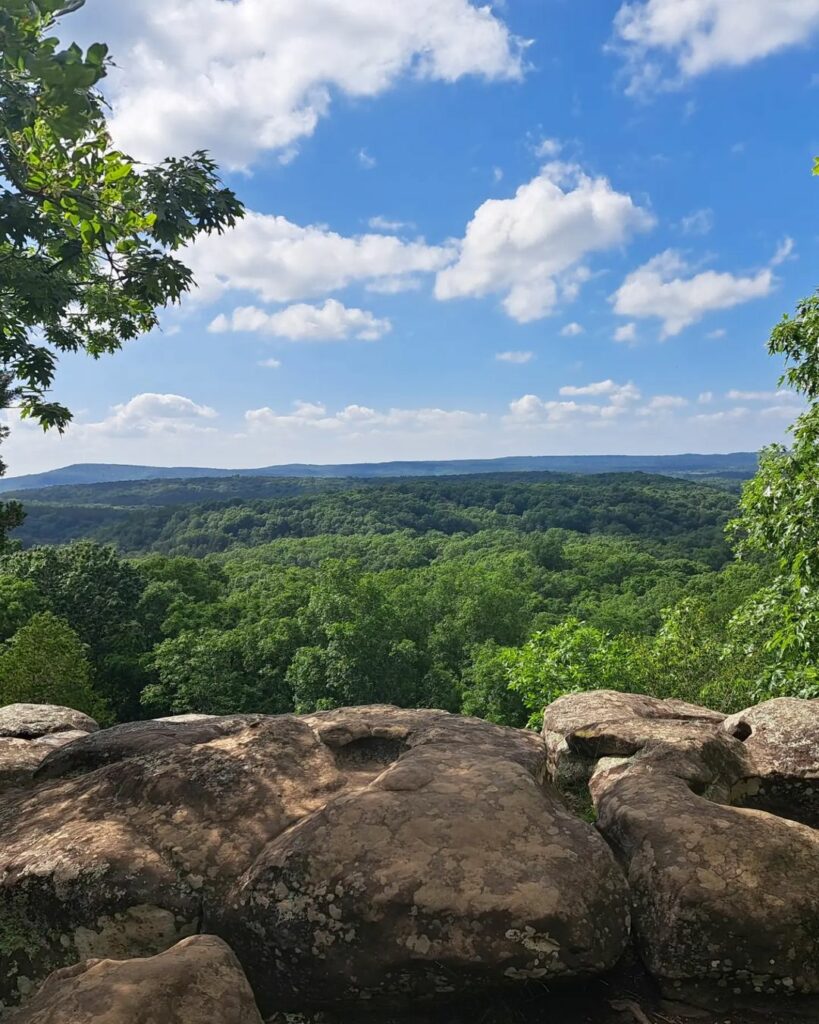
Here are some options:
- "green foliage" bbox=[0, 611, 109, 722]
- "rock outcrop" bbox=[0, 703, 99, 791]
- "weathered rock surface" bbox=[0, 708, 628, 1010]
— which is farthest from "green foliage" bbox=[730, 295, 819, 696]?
"green foliage" bbox=[0, 611, 109, 722]

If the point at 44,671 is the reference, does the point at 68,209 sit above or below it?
above

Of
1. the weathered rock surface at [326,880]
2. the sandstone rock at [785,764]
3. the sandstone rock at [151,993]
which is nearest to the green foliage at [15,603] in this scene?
the weathered rock surface at [326,880]

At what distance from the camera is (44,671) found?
93.5 feet

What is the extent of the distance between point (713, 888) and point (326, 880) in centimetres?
334

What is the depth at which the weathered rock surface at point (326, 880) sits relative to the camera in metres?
5.25

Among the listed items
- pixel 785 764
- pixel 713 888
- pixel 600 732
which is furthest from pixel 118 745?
pixel 785 764

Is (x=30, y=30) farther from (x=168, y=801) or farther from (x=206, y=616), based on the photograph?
(x=206, y=616)

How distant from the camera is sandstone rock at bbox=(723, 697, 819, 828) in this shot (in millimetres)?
8055

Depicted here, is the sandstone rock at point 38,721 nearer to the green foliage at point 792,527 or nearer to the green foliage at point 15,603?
the green foliage at point 792,527

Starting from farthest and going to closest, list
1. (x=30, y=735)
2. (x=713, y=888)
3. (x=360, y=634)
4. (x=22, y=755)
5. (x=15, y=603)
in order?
(x=360, y=634)
(x=15, y=603)
(x=30, y=735)
(x=22, y=755)
(x=713, y=888)

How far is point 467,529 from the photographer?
156 meters

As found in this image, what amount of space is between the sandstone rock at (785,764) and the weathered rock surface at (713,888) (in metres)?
1.61

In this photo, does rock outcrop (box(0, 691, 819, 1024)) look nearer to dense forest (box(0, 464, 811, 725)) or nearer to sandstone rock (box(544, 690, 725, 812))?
sandstone rock (box(544, 690, 725, 812))

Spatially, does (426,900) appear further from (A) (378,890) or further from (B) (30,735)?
(B) (30,735)
